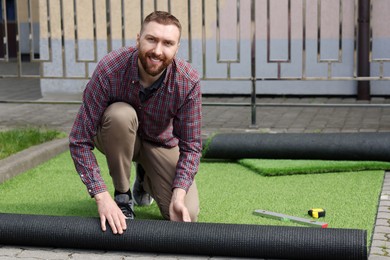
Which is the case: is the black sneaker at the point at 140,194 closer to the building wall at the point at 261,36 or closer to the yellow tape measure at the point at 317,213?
the yellow tape measure at the point at 317,213

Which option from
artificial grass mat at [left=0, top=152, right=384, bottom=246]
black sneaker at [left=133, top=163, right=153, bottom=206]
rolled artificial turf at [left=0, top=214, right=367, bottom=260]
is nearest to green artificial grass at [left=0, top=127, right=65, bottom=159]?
artificial grass mat at [left=0, top=152, right=384, bottom=246]

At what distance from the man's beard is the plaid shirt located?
0.12 meters

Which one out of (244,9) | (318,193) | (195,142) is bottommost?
(318,193)

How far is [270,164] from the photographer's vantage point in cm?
664

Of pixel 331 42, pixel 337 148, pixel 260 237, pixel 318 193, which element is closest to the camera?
pixel 260 237

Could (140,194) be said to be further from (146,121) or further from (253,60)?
(253,60)

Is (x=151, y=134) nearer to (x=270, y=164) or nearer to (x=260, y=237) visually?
(x=260, y=237)

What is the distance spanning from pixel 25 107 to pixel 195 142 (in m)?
5.87

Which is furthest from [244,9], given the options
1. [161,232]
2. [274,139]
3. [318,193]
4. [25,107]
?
[161,232]

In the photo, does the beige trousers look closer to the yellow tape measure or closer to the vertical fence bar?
the yellow tape measure

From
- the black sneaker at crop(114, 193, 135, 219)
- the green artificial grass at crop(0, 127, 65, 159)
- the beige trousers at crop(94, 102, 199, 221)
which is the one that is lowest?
the black sneaker at crop(114, 193, 135, 219)

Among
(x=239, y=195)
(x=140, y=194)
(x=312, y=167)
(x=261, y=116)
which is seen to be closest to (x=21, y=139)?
(x=140, y=194)

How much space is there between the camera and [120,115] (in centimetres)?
487

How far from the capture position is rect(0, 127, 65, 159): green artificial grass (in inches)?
278
